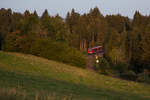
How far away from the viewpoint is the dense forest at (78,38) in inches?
1596

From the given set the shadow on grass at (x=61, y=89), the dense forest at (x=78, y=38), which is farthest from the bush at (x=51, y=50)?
the shadow on grass at (x=61, y=89)

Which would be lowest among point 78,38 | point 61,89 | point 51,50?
point 61,89

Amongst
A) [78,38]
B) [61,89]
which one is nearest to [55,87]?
[61,89]

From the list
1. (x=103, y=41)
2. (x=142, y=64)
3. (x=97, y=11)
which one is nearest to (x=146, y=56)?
(x=142, y=64)

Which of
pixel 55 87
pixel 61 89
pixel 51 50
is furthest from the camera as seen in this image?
pixel 51 50

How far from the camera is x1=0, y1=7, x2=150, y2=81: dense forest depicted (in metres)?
40.5

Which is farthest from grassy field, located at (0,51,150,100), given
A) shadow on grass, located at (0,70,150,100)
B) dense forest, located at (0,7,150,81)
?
dense forest, located at (0,7,150,81)

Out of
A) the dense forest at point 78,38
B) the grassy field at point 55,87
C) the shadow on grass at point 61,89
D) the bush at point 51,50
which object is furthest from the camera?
the dense forest at point 78,38

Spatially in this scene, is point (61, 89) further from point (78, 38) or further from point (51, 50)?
point (78, 38)

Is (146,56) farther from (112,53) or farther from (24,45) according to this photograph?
(24,45)

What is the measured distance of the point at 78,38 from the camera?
74625mm

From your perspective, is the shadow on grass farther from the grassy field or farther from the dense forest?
the dense forest

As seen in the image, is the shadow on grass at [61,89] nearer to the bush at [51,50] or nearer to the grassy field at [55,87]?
the grassy field at [55,87]

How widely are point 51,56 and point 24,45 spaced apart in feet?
21.3
